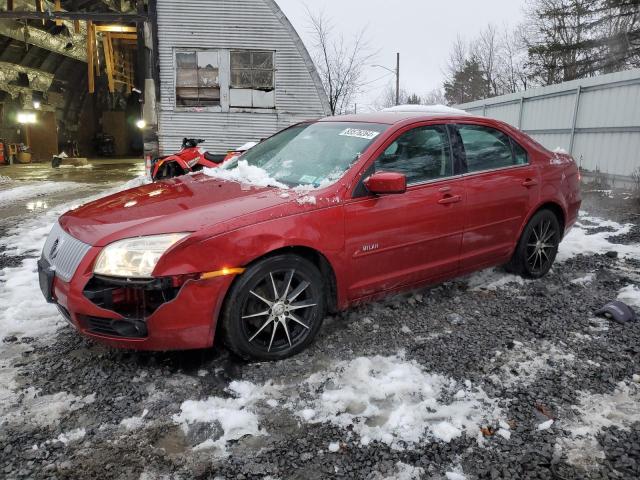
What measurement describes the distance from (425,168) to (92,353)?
2704 millimetres

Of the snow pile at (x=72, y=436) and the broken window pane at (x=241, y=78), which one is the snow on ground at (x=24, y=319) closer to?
the snow pile at (x=72, y=436)

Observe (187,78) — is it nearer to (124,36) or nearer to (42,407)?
(124,36)

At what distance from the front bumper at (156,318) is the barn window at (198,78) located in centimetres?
1096

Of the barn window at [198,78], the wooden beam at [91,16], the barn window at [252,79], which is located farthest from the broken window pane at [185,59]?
the wooden beam at [91,16]

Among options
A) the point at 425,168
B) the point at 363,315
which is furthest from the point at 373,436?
the point at 425,168

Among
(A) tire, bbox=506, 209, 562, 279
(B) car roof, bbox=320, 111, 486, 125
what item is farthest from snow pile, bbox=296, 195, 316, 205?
(A) tire, bbox=506, 209, 562, 279

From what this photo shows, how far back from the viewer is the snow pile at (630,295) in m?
4.04

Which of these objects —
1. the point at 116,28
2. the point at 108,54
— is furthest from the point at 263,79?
the point at 108,54

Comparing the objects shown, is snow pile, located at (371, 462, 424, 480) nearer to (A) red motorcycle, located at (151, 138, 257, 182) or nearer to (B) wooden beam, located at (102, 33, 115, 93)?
(A) red motorcycle, located at (151, 138, 257, 182)

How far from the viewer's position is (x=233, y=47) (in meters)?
12.5

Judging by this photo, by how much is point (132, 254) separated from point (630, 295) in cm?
410

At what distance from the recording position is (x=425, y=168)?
12.0 ft

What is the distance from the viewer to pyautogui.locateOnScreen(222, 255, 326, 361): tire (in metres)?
2.82

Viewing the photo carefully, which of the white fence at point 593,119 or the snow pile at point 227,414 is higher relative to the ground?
the white fence at point 593,119
